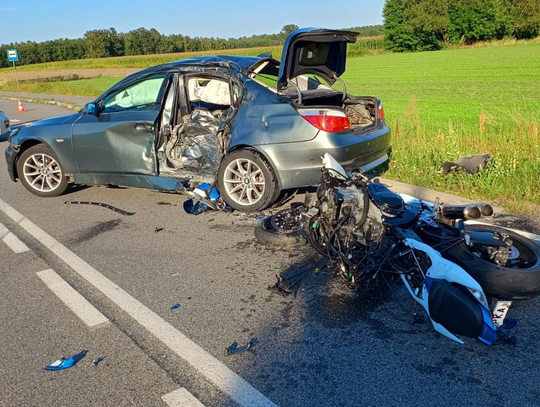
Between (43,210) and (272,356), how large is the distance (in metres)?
4.67

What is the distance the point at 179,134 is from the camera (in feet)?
20.3

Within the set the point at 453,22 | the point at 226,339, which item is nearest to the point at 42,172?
the point at 226,339

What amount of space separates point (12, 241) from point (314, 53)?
3977mm

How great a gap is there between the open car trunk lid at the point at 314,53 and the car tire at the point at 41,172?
140 inches

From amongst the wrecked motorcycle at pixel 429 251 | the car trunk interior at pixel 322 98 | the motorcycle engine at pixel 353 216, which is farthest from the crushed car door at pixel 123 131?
the motorcycle engine at pixel 353 216

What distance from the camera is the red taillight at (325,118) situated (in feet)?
17.3

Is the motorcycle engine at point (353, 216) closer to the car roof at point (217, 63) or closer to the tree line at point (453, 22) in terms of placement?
the car roof at point (217, 63)

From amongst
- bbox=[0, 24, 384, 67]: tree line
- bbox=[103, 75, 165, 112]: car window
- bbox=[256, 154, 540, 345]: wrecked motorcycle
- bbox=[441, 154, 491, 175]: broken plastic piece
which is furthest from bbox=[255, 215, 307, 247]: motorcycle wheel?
Result: bbox=[0, 24, 384, 67]: tree line

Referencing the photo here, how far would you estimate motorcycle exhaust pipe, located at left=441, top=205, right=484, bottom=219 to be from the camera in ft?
13.0

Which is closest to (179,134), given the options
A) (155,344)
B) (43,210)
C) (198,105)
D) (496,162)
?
(198,105)

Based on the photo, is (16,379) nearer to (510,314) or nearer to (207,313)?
(207,313)

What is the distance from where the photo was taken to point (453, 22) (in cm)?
7944

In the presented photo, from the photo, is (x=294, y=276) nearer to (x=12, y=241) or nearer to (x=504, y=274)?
(x=504, y=274)

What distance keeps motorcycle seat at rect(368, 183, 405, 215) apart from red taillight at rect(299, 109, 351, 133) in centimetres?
124
